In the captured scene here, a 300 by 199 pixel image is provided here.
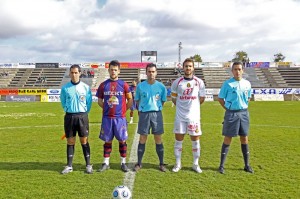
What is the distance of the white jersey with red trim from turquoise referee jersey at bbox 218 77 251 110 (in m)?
→ 0.47

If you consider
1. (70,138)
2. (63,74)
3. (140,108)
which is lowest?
(70,138)

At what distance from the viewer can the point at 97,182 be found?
5.00 metres

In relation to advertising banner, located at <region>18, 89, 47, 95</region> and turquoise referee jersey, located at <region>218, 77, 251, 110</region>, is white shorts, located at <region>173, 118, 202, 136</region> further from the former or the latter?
advertising banner, located at <region>18, 89, 47, 95</region>

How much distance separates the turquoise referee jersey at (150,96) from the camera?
5707 millimetres

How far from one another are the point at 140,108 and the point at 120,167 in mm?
1257

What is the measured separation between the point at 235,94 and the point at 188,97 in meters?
0.89

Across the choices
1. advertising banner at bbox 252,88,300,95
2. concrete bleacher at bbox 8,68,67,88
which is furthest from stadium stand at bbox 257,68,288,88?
concrete bleacher at bbox 8,68,67,88

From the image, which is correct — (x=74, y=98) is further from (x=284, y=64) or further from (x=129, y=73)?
(x=284, y=64)

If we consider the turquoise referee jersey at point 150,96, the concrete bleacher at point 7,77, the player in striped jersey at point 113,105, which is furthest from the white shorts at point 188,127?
the concrete bleacher at point 7,77

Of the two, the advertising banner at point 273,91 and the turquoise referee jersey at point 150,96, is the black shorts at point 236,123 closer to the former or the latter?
→ the turquoise referee jersey at point 150,96

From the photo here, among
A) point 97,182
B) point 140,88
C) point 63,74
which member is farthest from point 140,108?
point 63,74

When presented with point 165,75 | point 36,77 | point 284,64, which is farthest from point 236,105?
→ point 284,64

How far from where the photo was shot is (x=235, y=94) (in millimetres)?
5641

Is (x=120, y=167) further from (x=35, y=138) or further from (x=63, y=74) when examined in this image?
(x=63, y=74)
